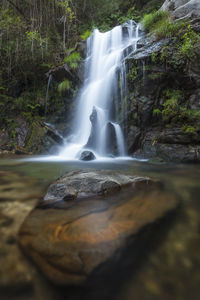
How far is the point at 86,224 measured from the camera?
1431mm

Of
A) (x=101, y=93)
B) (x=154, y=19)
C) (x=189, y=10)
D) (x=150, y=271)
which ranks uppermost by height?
(x=154, y=19)

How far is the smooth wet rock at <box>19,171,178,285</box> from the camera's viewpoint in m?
0.99

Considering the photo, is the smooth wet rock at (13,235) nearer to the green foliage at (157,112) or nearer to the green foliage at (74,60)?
the green foliage at (157,112)

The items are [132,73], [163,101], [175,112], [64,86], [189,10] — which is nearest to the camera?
[175,112]

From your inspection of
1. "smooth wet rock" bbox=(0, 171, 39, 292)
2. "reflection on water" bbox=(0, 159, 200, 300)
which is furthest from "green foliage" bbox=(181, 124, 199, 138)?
"smooth wet rock" bbox=(0, 171, 39, 292)

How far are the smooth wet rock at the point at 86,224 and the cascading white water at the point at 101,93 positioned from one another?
4.22 metres

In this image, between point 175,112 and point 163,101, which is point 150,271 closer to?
point 175,112

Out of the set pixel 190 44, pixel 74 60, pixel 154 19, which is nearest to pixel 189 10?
pixel 154 19

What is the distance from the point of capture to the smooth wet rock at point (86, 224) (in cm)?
99

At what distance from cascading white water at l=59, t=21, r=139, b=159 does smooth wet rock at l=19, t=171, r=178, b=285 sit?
4.22 meters

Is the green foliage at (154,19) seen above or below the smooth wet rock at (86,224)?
above

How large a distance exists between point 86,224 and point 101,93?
7.72m

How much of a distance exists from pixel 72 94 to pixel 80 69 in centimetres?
165

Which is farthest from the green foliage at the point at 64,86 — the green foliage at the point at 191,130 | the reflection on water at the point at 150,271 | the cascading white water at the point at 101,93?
the reflection on water at the point at 150,271
